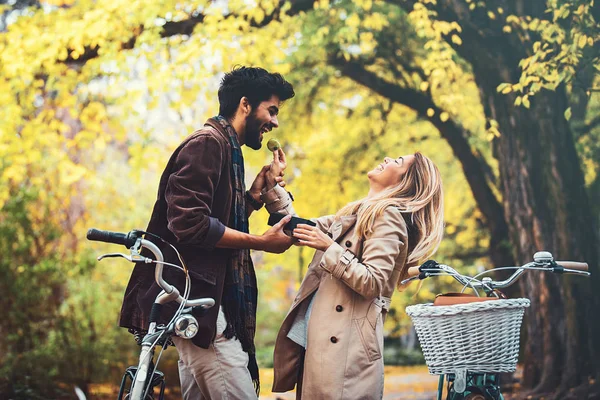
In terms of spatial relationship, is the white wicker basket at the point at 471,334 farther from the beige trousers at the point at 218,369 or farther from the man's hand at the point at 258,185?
the man's hand at the point at 258,185

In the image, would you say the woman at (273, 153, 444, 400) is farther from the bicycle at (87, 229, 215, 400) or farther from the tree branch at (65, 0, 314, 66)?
the tree branch at (65, 0, 314, 66)

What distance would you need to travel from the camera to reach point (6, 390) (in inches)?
308

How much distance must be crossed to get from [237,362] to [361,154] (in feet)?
25.2

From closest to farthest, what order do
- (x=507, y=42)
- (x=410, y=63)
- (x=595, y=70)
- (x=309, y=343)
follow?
(x=309, y=343) → (x=595, y=70) → (x=507, y=42) → (x=410, y=63)

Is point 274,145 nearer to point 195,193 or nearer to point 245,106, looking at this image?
point 245,106

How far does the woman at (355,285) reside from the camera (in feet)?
10.5

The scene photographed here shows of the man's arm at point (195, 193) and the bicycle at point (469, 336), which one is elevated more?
the man's arm at point (195, 193)

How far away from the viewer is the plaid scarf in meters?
3.17

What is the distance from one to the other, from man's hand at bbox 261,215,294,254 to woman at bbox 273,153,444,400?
2.2 inches

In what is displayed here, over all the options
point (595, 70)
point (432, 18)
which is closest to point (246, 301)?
point (595, 70)

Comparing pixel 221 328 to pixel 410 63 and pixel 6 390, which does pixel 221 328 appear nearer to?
pixel 6 390

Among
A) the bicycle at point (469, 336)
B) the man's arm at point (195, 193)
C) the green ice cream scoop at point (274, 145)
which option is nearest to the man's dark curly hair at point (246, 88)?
the green ice cream scoop at point (274, 145)

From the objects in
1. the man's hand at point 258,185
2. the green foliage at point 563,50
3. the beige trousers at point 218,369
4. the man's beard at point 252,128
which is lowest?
the beige trousers at point 218,369

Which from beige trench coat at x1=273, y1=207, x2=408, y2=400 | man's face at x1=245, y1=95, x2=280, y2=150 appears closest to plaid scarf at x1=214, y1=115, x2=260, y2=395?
man's face at x1=245, y1=95, x2=280, y2=150
